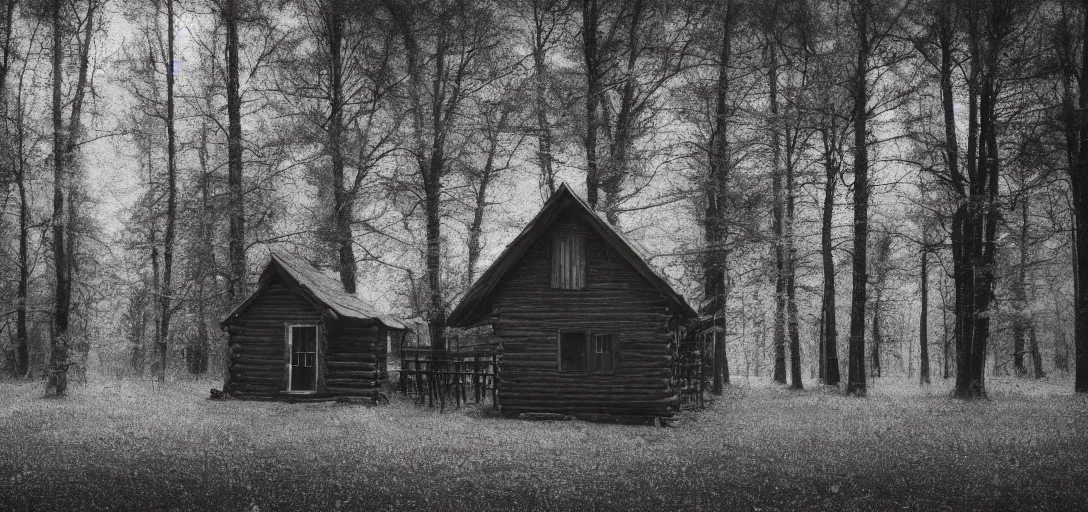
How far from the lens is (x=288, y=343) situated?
21.7m

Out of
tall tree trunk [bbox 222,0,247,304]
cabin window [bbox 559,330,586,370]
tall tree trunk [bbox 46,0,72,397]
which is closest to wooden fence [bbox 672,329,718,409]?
cabin window [bbox 559,330,586,370]

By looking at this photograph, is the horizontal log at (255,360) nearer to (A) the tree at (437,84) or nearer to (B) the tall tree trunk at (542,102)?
(A) the tree at (437,84)

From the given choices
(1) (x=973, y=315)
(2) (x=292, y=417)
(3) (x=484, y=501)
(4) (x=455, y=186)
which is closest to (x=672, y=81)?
(4) (x=455, y=186)

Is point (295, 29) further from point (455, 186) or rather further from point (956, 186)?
point (956, 186)

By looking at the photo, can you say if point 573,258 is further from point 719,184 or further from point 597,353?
point 719,184

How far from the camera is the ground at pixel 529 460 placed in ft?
28.8

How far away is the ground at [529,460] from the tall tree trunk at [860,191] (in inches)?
240

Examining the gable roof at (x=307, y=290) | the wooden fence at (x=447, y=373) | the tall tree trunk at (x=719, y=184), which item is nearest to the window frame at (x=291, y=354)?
the gable roof at (x=307, y=290)

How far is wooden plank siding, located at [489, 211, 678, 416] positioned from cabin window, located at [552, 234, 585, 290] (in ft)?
0.44

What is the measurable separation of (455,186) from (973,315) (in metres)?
19.1

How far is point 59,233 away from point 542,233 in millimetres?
14325

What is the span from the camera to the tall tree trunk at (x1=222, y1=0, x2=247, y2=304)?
80.9 feet

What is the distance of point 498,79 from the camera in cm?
2769

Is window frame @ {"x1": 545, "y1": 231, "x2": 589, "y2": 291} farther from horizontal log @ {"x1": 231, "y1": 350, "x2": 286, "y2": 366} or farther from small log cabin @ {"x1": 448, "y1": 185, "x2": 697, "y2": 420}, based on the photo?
horizontal log @ {"x1": 231, "y1": 350, "x2": 286, "y2": 366}
